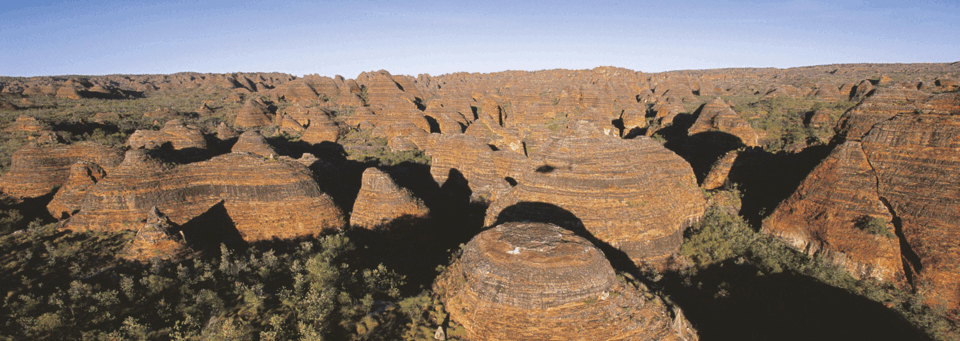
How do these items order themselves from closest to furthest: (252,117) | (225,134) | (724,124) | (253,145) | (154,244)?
(154,244) → (253,145) → (724,124) → (225,134) → (252,117)

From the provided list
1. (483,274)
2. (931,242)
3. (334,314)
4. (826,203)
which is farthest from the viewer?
(826,203)

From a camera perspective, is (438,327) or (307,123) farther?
(307,123)

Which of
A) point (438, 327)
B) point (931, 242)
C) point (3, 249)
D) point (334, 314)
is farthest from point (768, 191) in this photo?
point (3, 249)

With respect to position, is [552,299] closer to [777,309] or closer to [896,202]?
[777,309]

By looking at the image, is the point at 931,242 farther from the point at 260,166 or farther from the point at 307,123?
the point at 307,123

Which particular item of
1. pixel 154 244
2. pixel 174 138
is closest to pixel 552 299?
pixel 154 244

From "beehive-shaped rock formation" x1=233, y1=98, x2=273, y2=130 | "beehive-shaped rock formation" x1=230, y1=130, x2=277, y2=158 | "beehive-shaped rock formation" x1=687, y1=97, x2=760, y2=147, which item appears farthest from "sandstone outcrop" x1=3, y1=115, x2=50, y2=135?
"beehive-shaped rock formation" x1=687, y1=97, x2=760, y2=147

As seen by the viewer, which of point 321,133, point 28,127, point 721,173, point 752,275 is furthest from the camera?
point 321,133
